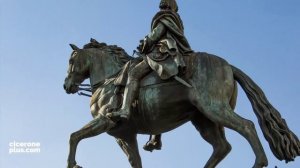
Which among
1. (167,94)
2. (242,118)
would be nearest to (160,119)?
(167,94)

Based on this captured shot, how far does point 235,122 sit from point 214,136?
1.00 m

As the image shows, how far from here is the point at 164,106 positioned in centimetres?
1221

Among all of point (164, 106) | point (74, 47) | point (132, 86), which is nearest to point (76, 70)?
point (74, 47)

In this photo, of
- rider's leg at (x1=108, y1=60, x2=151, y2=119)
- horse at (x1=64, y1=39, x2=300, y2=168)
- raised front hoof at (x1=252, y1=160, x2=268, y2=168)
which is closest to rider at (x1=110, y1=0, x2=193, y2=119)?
rider's leg at (x1=108, y1=60, x2=151, y2=119)

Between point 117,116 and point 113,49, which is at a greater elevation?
point 113,49

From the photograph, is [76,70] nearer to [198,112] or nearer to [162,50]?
[162,50]

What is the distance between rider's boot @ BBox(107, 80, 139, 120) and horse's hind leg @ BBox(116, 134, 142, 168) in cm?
103

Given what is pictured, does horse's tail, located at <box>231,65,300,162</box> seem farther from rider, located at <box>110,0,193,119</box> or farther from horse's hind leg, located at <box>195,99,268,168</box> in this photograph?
rider, located at <box>110,0,193,119</box>

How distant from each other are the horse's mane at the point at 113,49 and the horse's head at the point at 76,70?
0.30 m

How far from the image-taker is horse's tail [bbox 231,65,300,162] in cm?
1179

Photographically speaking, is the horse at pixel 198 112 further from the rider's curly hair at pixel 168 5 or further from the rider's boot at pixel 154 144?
the rider's curly hair at pixel 168 5

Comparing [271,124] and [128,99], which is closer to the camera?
[271,124]

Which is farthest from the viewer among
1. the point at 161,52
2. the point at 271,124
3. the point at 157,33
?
the point at 157,33

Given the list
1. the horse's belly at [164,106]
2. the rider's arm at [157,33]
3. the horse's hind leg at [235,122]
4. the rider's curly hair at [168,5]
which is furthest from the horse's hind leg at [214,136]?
the rider's curly hair at [168,5]
